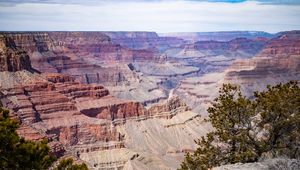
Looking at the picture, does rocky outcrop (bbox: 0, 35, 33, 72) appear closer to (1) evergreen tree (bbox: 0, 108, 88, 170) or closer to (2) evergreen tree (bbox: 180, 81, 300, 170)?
(2) evergreen tree (bbox: 180, 81, 300, 170)

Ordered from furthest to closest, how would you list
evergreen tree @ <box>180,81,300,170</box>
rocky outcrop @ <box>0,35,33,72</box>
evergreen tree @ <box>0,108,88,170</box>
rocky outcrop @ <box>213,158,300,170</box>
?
rocky outcrop @ <box>0,35,33,72</box>
evergreen tree @ <box>180,81,300,170</box>
rocky outcrop @ <box>213,158,300,170</box>
evergreen tree @ <box>0,108,88,170</box>

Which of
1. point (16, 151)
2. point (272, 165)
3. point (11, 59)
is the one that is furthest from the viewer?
point (11, 59)

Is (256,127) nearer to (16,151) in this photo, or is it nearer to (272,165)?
(272,165)

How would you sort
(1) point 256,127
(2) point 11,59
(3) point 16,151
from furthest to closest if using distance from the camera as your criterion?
1. (2) point 11,59
2. (1) point 256,127
3. (3) point 16,151

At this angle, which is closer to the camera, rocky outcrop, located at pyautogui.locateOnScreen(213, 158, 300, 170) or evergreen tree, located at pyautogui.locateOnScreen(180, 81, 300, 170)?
rocky outcrop, located at pyautogui.locateOnScreen(213, 158, 300, 170)

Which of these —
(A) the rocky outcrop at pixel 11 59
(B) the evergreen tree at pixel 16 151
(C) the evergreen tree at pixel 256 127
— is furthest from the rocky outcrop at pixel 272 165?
(A) the rocky outcrop at pixel 11 59

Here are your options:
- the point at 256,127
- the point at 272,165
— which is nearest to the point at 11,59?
the point at 256,127

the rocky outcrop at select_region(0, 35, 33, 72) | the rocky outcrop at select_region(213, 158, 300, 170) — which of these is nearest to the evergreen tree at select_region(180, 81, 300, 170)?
the rocky outcrop at select_region(213, 158, 300, 170)

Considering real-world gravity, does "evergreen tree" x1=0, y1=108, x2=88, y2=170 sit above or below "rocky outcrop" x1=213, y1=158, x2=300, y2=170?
above

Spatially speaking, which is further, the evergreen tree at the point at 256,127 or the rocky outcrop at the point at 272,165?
the evergreen tree at the point at 256,127

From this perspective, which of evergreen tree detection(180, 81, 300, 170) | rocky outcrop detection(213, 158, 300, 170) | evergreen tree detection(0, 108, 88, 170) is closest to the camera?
evergreen tree detection(0, 108, 88, 170)

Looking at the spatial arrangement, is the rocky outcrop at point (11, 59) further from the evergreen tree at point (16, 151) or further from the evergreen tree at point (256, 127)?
the evergreen tree at point (16, 151)

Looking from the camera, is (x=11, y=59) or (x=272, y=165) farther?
(x=11, y=59)

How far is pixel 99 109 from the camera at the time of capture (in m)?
104
